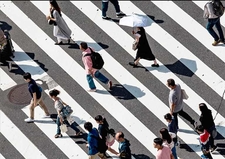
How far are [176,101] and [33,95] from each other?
11.9ft

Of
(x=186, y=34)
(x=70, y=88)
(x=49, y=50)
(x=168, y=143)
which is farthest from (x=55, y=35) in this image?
(x=168, y=143)

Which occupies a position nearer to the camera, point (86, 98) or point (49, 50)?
point (86, 98)

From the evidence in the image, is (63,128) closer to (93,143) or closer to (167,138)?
(93,143)

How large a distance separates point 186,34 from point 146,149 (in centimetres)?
448

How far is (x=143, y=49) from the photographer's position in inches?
710

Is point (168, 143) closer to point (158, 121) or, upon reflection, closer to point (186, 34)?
point (158, 121)

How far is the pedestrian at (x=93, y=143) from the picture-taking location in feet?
49.2

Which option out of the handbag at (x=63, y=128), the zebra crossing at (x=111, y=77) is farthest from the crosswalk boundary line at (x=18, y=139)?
the handbag at (x=63, y=128)

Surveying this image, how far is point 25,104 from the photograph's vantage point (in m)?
18.0

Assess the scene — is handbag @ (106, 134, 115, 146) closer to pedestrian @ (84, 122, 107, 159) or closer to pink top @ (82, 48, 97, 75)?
pedestrian @ (84, 122, 107, 159)

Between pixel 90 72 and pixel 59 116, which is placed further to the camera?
pixel 90 72

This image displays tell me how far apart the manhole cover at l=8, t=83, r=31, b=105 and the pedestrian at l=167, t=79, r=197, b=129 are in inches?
165

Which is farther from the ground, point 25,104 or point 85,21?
point 85,21

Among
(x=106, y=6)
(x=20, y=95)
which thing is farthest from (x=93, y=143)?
(x=106, y=6)
